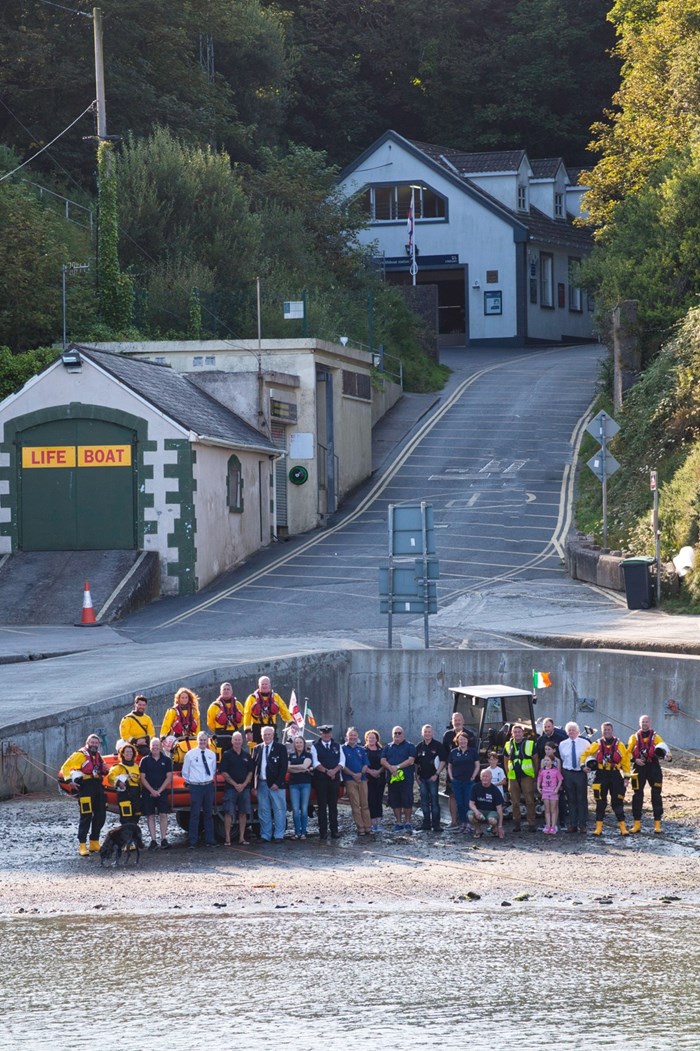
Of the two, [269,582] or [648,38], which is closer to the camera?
[269,582]

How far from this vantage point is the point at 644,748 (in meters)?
19.8

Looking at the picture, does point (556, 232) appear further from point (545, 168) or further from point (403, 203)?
point (403, 203)

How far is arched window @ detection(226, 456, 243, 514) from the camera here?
37.3 m

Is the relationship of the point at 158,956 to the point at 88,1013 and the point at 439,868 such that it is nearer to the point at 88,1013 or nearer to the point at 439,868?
the point at 88,1013

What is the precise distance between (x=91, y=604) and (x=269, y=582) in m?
4.54

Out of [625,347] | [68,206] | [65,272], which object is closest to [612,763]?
[625,347]

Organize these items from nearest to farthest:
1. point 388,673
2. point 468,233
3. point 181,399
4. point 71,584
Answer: point 388,673
point 71,584
point 181,399
point 468,233

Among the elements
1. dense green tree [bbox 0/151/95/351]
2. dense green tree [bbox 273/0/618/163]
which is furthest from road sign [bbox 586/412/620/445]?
dense green tree [bbox 273/0/618/163]

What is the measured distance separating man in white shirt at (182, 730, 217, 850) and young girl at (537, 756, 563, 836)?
13.5ft

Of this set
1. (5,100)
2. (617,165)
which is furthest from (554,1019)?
(5,100)

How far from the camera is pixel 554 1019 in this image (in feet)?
43.7

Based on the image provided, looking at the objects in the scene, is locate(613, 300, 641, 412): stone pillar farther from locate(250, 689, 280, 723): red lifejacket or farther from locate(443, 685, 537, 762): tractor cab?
locate(250, 689, 280, 723): red lifejacket

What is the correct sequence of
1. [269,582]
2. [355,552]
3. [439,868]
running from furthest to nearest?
[355,552]
[269,582]
[439,868]

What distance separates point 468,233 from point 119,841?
5972cm
